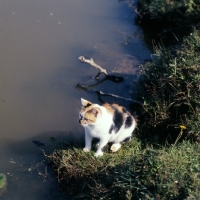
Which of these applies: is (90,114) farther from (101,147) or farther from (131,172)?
(131,172)

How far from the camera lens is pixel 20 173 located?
471 centimetres

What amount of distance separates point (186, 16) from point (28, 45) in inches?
125

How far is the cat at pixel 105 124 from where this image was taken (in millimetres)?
4199

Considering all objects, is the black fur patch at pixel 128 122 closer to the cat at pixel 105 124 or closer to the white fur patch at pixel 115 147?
the cat at pixel 105 124

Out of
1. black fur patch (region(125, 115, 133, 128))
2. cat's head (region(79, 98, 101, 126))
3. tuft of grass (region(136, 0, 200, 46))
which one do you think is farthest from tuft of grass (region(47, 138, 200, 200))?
→ tuft of grass (region(136, 0, 200, 46))

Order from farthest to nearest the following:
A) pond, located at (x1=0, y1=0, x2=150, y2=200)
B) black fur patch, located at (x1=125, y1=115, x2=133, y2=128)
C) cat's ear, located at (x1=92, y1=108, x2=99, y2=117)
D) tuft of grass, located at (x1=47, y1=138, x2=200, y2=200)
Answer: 1. pond, located at (x1=0, y1=0, x2=150, y2=200)
2. black fur patch, located at (x1=125, y1=115, x2=133, y2=128)
3. cat's ear, located at (x1=92, y1=108, x2=99, y2=117)
4. tuft of grass, located at (x1=47, y1=138, x2=200, y2=200)

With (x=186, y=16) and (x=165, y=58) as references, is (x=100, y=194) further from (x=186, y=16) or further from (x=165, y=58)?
(x=186, y=16)

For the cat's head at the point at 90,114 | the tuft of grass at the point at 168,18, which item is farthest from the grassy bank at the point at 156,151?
the tuft of grass at the point at 168,18

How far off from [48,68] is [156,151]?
10.4ft

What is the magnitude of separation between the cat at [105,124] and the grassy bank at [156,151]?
0.50ft

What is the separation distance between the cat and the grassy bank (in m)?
0.15

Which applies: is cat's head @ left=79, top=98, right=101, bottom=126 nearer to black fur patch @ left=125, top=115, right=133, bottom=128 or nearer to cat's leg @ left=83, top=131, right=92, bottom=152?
cat's leg @ left=83, top=131, right=92, bottom=152

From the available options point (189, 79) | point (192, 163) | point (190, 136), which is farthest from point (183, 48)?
point (192, 163)

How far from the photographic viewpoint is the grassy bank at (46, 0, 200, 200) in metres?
3.62
